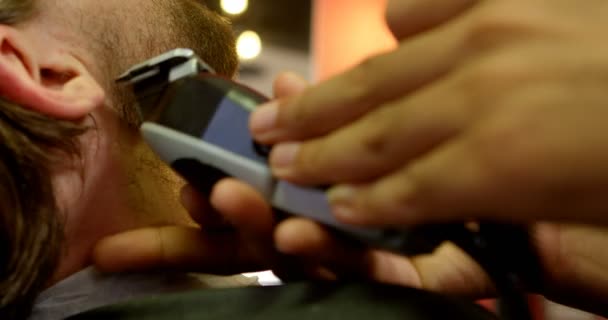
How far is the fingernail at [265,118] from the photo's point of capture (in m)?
0.45

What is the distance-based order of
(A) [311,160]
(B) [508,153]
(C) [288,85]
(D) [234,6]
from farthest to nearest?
(D) [234,6] < (C) [288,85] < (A) [311,160] < (B) [508,153]

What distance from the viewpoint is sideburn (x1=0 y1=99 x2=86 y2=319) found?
528mm

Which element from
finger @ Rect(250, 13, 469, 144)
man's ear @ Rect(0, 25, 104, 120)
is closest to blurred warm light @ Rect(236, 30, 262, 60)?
man's ear @ Rect(0, 25, 104, 120)

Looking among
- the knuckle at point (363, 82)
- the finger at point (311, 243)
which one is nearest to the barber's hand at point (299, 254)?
the finger at point (311, 243)

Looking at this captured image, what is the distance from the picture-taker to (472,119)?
332 mm

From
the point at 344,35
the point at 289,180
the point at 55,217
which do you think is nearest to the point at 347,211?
the point at 289,180

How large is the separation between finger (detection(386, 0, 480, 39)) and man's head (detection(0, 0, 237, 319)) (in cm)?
32

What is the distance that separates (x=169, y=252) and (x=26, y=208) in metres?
0.13

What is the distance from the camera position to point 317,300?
0.48m

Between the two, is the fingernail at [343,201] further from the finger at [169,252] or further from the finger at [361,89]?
the finger at [169,252]

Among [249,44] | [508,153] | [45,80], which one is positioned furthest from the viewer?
[249,44]

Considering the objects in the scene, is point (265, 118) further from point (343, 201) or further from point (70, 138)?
point (70, 138)

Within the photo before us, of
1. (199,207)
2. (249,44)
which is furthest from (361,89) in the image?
(249,44)

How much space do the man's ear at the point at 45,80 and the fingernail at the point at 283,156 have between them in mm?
240
